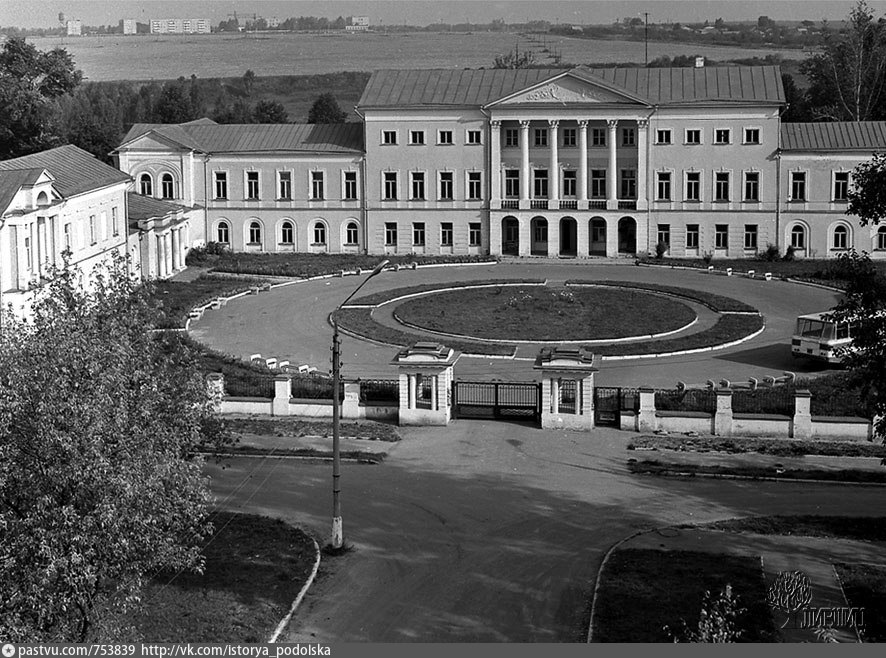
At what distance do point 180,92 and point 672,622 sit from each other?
310 ft

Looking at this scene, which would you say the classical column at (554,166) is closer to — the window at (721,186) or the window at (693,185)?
the window at (693,185)

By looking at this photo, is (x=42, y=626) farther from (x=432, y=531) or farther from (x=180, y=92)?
(x=180, y=92)

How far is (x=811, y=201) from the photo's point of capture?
67125mm

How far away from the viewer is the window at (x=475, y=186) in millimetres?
70625

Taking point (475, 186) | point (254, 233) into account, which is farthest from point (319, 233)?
point (475, 186)

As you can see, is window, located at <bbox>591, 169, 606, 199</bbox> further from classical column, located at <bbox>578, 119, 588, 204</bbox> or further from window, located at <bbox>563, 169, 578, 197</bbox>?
window, located at <bbox>563, 169, 578, 197</bbox>

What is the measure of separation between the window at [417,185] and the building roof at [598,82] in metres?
3.58

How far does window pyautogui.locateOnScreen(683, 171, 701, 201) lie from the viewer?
225ft

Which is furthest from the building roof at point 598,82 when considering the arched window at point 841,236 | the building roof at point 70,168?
the building roof at point 70,168

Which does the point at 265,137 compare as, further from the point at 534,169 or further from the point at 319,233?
the point at 534,169

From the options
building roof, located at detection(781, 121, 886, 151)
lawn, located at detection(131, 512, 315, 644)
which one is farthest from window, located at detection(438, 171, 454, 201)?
lawn, located at detection(131, 512, 315, 644)

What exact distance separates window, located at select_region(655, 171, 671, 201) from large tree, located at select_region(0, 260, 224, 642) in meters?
50.5

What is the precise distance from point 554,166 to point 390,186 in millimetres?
8552

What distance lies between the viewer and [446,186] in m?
70.8
